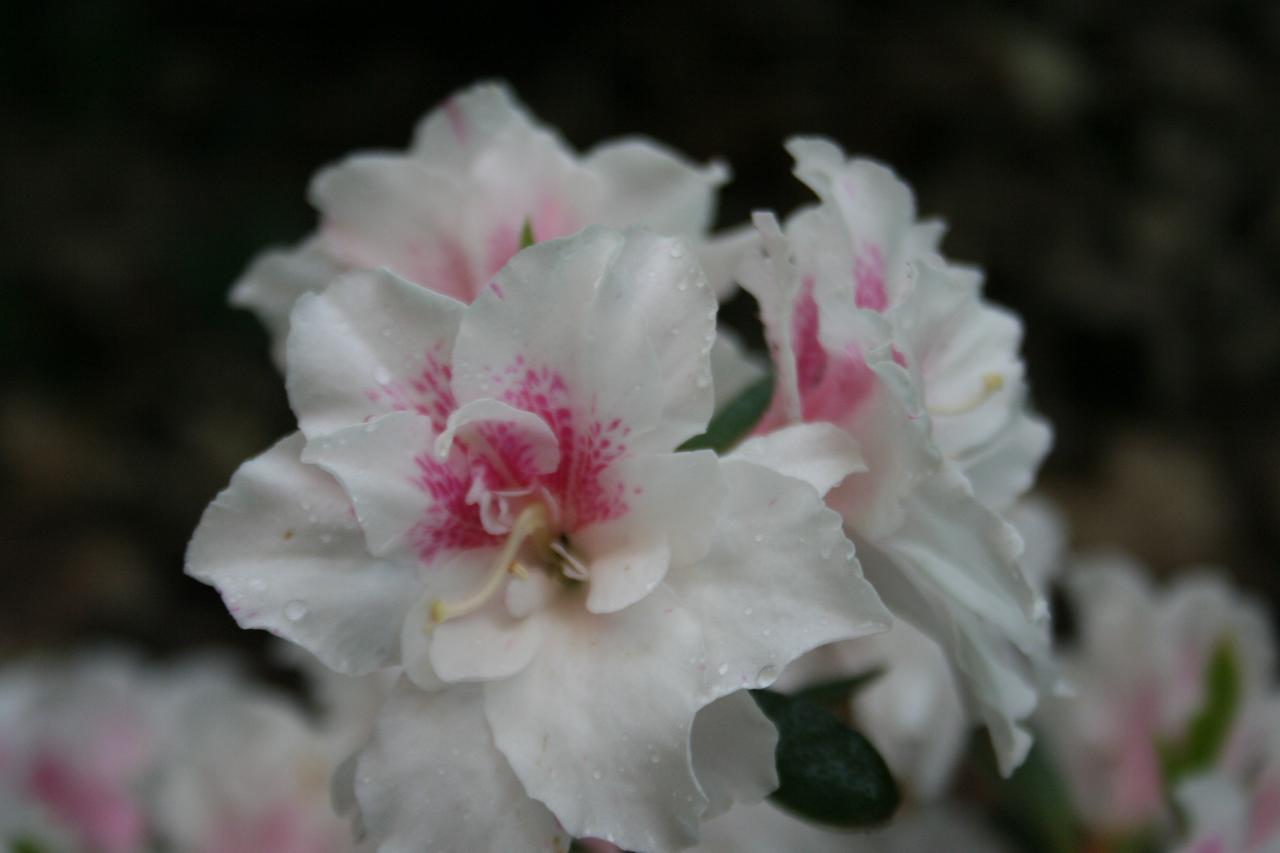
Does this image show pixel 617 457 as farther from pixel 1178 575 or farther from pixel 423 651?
pixel 1178 575

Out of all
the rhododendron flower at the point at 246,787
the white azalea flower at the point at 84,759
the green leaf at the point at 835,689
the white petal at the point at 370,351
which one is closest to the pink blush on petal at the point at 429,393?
the white petal at the point at 370,351

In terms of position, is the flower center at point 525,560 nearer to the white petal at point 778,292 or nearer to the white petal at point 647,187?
the white petal at point 778,292

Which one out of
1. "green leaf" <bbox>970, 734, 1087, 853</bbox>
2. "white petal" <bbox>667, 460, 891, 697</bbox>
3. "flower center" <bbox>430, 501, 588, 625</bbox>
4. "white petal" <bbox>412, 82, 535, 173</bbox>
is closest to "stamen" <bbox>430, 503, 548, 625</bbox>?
"flower center" <bbox>430, 501, 588, 625</bbox>

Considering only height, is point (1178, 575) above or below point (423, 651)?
below

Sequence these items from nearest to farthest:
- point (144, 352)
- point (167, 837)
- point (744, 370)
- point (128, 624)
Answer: point (744, 370), point (167, 837), point (128, 624), point (144, 352)

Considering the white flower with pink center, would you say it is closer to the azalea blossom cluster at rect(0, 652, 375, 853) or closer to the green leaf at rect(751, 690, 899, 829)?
the green leaf at rect(751, 690, 899, 829)

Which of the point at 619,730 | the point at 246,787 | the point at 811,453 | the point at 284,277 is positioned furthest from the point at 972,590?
the point at 246,787

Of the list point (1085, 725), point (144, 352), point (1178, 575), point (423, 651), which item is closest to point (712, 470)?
point (423, 651)

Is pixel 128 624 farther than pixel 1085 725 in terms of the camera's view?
Yes

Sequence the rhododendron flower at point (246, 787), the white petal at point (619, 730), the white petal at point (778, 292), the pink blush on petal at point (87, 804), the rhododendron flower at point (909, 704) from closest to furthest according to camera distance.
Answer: the white petal at point (619, 730), the white petal at point (778, 292), the rhododendron flower at point (909, 704), the rhododendron flower at point (246, 787), the pink blush on petal at point (87, 804)
